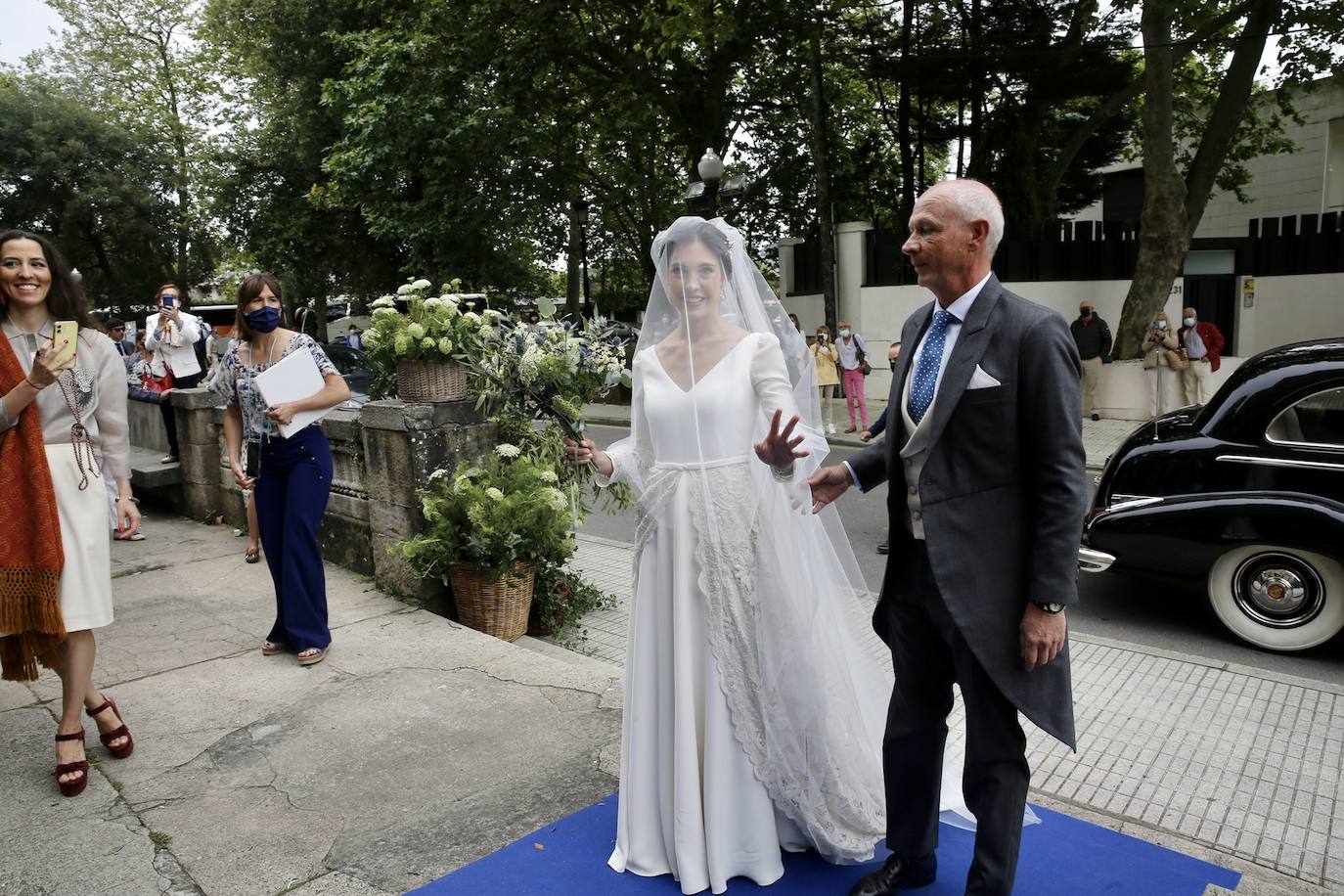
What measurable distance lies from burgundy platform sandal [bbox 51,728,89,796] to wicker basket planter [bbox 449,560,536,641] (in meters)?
2.22

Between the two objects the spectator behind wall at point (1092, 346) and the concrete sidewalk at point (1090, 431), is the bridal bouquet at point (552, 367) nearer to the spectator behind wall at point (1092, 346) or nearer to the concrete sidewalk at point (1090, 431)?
the concrete sidewalk at point (1090, 431)

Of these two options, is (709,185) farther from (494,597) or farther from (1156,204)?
(494,597)

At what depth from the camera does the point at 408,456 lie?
5.72m

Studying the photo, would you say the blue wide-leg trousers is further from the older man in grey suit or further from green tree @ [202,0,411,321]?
green tree @ [202,0,411,321]

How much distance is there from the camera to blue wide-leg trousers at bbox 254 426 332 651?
16.1 ft

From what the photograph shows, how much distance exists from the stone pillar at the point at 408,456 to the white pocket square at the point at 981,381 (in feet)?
12.8

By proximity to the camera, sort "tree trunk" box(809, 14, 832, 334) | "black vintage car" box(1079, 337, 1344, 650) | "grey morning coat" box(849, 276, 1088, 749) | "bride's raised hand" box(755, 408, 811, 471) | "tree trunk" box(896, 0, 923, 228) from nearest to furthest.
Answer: "grey morning coat" box(849, 276, 1088, 749), "bride's raised hand" box(755, 408, 811, 471), "black vintage car" box(1079, 337, 1344, 650), "tree trunk" box(809, 14, 832, 334), "tree trunk" box(896, 0, 923, 228)

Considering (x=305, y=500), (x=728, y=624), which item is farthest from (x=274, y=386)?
(x=728, y=624)

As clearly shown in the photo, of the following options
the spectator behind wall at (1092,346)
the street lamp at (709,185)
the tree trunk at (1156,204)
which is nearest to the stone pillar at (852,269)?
the street lamp at (709,185)

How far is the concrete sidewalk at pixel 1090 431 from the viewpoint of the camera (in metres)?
12.8

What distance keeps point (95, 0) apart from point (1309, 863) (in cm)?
4432

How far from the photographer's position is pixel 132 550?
7.56m

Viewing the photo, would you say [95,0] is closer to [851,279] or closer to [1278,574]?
[851,279]

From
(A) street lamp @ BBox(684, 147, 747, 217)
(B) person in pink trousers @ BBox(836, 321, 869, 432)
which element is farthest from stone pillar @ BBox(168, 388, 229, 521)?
(B) person in pink trousers @ BBox(836, 321, 869, 432)
